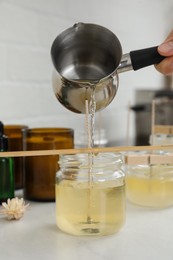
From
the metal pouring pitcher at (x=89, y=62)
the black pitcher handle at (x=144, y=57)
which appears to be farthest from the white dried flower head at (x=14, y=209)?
the black pitcher handle at (x=144, y=57)

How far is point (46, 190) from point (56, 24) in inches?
21.4

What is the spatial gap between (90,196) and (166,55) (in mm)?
257

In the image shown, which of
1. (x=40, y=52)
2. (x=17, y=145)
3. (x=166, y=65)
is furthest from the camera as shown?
(x=40, y=52)

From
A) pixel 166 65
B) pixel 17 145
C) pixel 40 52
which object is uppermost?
pixel 40 52

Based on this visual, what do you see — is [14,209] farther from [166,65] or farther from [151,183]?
[166,65]

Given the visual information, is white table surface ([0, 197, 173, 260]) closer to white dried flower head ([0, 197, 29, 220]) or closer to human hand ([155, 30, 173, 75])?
white dried flower head ([0, 197, 29, 220])

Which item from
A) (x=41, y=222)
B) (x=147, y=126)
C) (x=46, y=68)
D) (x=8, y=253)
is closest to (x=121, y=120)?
(x=147, y=126)

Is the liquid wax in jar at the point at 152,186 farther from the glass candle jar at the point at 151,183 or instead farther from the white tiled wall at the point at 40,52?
the white tiled wall at the point at 40,52

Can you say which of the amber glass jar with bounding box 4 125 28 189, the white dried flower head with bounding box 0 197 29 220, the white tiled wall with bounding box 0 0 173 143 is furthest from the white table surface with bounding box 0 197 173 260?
the white tiled wall with bounding box 0 0 173 143

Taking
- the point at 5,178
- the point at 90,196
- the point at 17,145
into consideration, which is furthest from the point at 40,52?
the point at 90,196

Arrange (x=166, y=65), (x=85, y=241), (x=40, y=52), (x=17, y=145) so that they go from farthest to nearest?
1. (x=40, y=52)
2. (x=17, y=145)
3. (x=166, y=65)
4. (x=85, y=241)

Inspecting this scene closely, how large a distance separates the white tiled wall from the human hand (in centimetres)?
44

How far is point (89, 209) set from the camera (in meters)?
0.55

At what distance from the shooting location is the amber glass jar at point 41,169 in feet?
2.44
